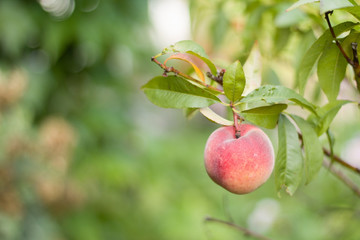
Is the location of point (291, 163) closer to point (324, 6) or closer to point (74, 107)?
point (324, 6)

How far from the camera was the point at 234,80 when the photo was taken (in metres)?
0.30

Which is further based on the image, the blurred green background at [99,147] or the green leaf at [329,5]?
the blurred green background at [99,147]

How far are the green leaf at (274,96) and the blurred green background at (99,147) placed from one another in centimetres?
46

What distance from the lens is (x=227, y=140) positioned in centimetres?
31

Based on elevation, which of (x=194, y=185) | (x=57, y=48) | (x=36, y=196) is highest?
(x=57, y=48)

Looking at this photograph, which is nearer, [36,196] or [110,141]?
[36,196]

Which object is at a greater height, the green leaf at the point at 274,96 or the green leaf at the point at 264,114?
the green leaf at the point at 274,96

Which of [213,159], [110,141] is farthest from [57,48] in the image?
[213,159]

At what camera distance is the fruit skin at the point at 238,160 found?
0.30m

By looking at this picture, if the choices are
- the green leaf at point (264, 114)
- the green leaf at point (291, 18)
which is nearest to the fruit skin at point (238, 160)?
the green leaf at point (264, 114)

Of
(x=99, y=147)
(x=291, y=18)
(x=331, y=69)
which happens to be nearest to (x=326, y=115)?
(x=331, y=69)

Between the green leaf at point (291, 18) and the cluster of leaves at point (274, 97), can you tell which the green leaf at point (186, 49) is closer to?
the cluster of leaves at point (274, 97)

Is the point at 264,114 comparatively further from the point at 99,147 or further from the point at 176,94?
the point at 99,147

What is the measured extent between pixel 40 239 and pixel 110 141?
51cm
